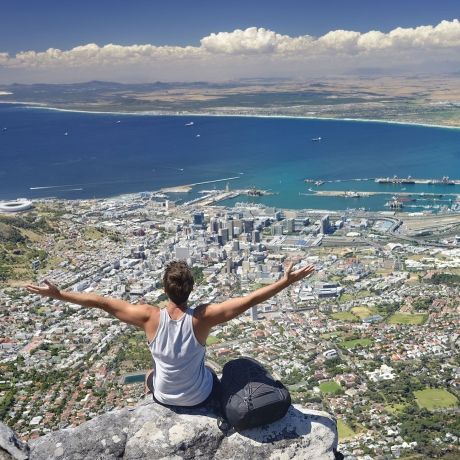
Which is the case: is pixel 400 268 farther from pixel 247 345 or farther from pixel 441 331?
pixel 247 345

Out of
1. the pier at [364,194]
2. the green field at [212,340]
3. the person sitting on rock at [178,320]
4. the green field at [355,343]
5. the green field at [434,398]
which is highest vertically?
the person sitting on rock at [178,320]

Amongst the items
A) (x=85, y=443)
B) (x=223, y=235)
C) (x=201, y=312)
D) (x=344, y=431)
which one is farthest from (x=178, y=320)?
(x=223, y=235)

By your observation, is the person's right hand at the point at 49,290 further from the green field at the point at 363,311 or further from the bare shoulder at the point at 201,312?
the green field at the point at 363,311

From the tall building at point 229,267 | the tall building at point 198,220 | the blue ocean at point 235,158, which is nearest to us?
the tall building at point 229,267

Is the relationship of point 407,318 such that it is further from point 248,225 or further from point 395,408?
point 248,225

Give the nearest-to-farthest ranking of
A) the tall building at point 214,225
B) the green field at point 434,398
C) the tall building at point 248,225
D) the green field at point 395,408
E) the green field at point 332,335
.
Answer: the green field at point 395,408, the green field at point 434,398, the green field at point 332,335, the tall building at point 248,225, the tall building at point 214,225

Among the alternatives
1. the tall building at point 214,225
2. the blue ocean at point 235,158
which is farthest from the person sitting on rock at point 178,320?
the blue ocean at point 235,158
